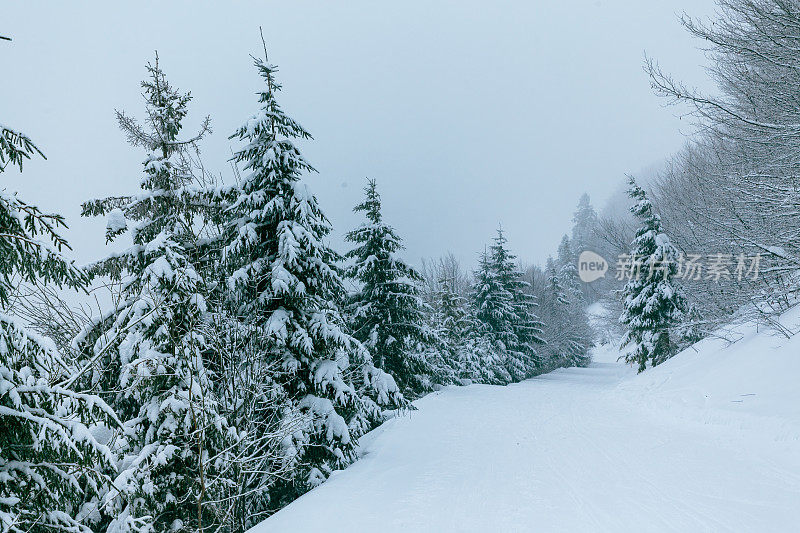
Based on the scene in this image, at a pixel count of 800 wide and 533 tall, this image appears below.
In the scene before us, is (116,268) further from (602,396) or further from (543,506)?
(602,396)

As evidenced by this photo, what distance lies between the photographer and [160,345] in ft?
22.9

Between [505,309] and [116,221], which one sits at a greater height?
[116,221]

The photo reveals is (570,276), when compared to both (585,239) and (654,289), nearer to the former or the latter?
(585,239)

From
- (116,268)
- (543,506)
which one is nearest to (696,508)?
(543,506)

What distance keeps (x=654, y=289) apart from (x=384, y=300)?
1386cm

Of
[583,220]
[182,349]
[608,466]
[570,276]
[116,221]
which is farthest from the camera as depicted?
[583,220]

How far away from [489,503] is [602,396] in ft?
41.8

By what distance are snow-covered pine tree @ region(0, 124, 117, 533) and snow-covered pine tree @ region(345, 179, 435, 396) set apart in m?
12.8

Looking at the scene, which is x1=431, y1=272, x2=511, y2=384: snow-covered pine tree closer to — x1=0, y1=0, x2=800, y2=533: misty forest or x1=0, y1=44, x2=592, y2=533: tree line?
x1=0, y1=0, x2=800, y2=533: misty forest

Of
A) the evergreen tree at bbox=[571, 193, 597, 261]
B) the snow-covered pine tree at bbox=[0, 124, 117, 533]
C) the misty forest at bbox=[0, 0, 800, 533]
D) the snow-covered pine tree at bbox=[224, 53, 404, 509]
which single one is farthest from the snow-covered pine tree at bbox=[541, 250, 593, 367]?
the evergreen tree at bbox=[571, 193, 597, 261]

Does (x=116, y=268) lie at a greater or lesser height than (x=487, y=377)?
greater

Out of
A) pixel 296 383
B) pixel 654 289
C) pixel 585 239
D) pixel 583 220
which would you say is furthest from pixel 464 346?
pixel 583 220

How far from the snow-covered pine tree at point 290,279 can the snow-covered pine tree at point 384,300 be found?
20.8 feet

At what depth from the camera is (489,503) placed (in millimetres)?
A: 6172
